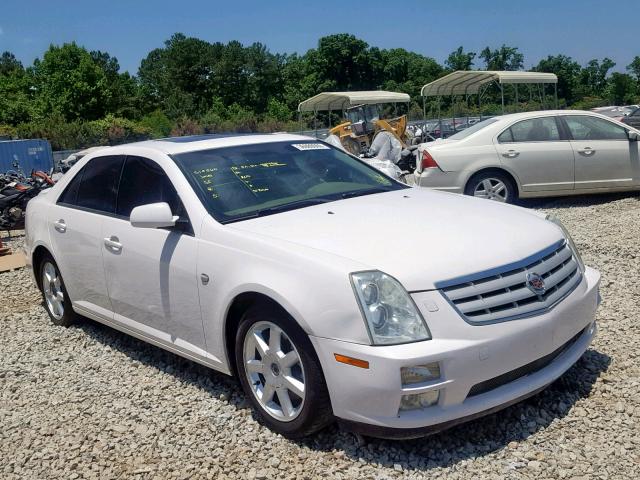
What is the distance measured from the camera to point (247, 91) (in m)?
70.6

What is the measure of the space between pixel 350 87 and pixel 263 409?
7586cm

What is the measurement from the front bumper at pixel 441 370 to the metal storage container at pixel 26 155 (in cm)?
2065

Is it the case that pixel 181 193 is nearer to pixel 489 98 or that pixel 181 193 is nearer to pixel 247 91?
pixel 489 98

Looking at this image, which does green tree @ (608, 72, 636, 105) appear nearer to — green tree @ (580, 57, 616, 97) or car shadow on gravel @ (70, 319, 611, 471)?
green tree @ (580, 57, 616, 97)

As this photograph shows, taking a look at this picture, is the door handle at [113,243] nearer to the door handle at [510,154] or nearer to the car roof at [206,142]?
the car roof at [206,142]

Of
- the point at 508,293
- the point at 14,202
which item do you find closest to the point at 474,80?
the point at 14,202

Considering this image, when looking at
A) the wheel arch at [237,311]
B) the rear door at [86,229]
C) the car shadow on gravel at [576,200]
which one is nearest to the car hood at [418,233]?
the wheel arch at [237,311]

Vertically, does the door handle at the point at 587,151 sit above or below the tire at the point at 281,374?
above

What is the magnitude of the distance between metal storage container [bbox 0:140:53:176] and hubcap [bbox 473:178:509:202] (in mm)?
16403

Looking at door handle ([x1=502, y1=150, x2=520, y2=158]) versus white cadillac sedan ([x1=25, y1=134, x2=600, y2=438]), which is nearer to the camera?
white cadillac sedan ([x1=25, y1=134, x2=600, y2=438])

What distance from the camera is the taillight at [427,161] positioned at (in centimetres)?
936

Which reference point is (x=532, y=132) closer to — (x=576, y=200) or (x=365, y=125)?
(x=576, y=200)

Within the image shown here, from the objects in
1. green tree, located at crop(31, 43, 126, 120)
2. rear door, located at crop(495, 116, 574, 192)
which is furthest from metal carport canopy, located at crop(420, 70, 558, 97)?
green tree, located at crop(31, 43, 126, 120)

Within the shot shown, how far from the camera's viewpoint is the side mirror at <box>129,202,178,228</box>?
147 inches
